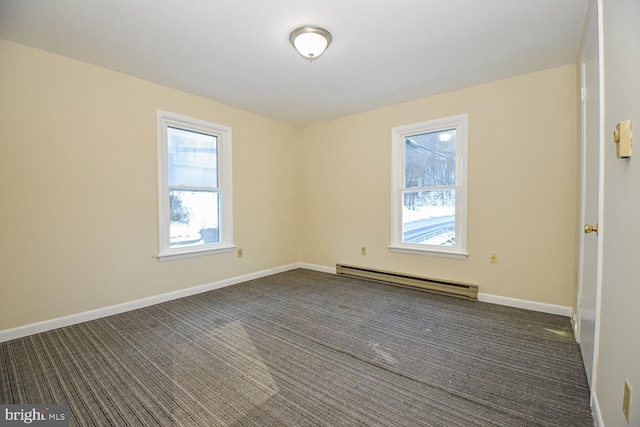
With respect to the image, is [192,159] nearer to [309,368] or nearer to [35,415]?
[35,415]

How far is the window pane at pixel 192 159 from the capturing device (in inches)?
135

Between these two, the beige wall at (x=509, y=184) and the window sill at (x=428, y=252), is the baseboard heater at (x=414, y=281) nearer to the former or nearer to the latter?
the beige wall at (x=509, y=184)

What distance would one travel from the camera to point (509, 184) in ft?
10.1

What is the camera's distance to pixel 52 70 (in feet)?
8.36

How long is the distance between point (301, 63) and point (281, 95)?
2.83 ft

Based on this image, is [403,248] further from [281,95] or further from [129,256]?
[129,256]

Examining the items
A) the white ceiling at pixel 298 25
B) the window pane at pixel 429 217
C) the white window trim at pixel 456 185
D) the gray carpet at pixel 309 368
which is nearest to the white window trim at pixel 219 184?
the white ceiling at pixel 298 25

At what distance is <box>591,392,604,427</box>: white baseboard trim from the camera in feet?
4.42

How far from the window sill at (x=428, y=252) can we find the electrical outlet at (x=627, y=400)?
2.38 m

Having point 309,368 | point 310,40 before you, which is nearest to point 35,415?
point 309,368

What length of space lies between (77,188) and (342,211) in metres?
3.23

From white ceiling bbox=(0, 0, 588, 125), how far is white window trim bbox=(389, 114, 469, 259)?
17.2 inches

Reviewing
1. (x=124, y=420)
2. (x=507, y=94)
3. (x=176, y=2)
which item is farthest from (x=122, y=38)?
(x=507, y=94)

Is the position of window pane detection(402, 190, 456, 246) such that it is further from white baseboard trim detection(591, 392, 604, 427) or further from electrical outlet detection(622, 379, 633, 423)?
electrical outlet detection(622, 379, 633, 423)
